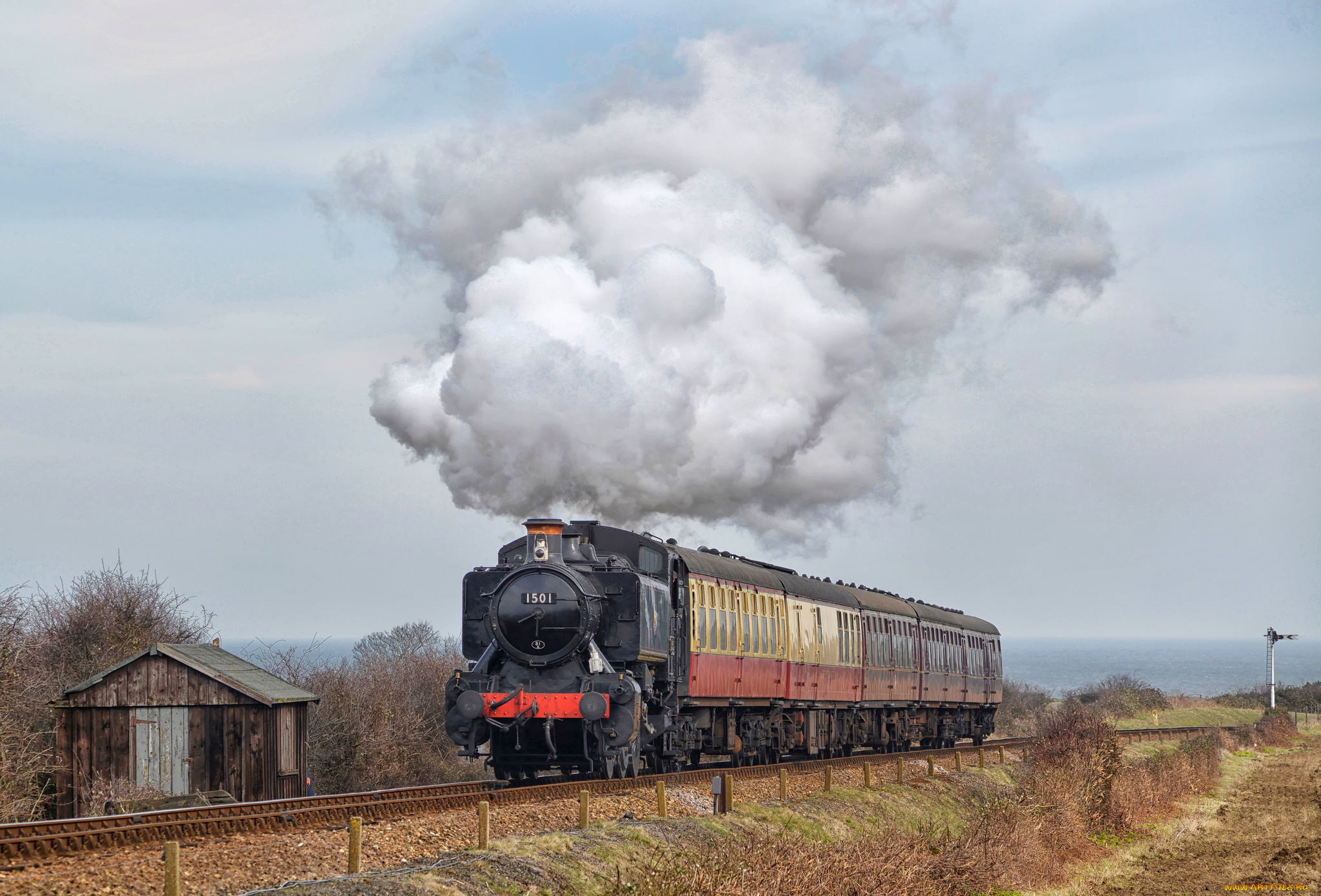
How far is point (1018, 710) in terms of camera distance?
69.2 m

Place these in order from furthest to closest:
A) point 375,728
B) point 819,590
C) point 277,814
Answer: point 375,728, point 819,590, point 277,814

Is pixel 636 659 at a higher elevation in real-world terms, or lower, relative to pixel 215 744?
higher

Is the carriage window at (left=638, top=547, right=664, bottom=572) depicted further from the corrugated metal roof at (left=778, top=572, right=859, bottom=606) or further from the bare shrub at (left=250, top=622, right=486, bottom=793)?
the bare shrub at (left=250, top=622, right=486, bottom=793)

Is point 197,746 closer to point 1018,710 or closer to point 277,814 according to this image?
point 277,814

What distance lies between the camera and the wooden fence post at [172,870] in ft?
35.4

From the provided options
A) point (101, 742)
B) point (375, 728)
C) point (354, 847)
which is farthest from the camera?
point (375, 728)

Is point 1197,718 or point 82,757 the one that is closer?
point 82,757

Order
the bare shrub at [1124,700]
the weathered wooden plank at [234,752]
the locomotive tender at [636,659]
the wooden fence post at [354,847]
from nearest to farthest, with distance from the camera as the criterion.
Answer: the wooden fence post at [354,847], the locomotive tender at [636,659], the weathered wooden plank at [234,752], the bare shrub at [1124,700]

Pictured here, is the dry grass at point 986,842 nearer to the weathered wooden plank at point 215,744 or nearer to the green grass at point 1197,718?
the weathered wooden plank at point 215,744

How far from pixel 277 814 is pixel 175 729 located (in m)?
9.28

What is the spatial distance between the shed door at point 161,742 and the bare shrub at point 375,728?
16.0ft

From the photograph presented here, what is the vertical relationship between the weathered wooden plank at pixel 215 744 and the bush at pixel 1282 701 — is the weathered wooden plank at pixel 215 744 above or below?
above

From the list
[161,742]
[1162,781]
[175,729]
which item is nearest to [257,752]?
[175,729]

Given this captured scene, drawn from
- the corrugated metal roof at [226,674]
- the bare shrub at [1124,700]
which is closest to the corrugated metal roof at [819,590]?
the corrugated metal roof at [226,674]
